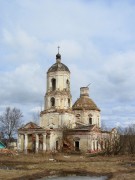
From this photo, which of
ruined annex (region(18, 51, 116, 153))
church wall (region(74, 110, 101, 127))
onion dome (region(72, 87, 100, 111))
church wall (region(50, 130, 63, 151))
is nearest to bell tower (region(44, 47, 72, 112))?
ruined annex (region(18, 51, 116, 153))

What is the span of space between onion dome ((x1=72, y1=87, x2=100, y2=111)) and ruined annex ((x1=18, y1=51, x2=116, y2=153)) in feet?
12.2

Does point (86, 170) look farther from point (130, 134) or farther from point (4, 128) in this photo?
point (4, 128)

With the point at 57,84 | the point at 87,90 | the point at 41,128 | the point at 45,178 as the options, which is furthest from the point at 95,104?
the point at 45,178

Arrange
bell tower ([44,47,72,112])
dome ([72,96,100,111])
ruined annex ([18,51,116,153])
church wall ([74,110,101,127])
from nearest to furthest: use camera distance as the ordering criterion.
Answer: ruined annex ([18,51,116,153])
bell tower ([44,47,72,112])
church wall ([74,110,101,127])
dome ([72,96,100,111])

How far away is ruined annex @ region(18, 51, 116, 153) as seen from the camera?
58938 millimetres

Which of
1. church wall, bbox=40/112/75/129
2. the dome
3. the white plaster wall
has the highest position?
the white plaster wall

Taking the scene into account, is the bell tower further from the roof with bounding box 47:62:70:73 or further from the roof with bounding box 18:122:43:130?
the roof with bounding box 18:122:43:130

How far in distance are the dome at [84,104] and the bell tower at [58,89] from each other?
173 inches

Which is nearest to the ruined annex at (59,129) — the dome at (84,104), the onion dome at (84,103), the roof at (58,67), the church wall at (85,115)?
the roof at (58,67)

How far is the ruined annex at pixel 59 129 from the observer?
58.9 metres

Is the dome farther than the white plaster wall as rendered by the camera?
Yes

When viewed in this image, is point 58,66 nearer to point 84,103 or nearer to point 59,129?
point 84,103

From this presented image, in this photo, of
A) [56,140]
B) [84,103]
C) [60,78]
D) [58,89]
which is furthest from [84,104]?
[56,140]

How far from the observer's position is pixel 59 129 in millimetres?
59844
